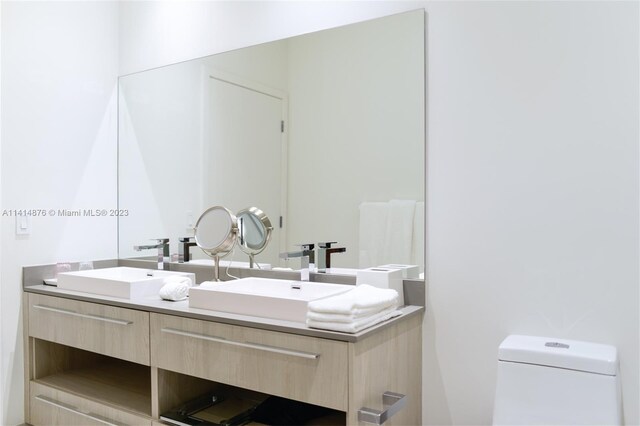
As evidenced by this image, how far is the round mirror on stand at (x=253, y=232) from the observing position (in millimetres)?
2391

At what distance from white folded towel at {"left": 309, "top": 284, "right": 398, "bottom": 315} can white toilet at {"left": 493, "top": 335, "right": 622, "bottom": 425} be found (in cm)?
39

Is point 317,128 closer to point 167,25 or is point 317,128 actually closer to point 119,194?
point 167,25

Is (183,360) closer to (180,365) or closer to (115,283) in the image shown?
(180,365)

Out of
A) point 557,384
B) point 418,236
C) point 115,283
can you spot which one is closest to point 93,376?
point 115,283

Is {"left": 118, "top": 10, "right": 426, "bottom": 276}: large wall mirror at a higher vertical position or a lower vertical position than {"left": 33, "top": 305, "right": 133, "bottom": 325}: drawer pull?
higher

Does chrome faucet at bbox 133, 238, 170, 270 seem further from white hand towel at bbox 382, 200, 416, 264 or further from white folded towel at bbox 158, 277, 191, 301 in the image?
white hand towel at bbox 382, 200, 416, 264

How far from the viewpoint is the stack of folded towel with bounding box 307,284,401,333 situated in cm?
158

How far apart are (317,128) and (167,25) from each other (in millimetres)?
1138

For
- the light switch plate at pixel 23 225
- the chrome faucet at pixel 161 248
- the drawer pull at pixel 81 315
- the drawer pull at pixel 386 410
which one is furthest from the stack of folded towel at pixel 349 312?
the light switch plate at pixel 23 225

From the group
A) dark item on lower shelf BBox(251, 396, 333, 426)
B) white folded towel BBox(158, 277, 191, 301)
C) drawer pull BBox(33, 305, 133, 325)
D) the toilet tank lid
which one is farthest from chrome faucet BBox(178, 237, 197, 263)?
the toilet tank lid

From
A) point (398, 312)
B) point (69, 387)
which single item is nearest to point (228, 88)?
point (398, 312)

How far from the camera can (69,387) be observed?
Answer: 7.92 feet

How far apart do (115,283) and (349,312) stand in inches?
45.9

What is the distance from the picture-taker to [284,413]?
1992 mm
